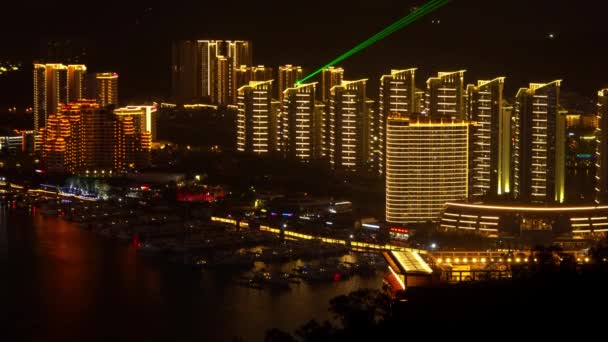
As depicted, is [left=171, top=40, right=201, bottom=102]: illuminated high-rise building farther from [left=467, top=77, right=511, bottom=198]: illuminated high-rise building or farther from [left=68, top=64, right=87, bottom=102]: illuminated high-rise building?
[left=467, top=77, right=511, bottom=198]: illuminated high-rise building

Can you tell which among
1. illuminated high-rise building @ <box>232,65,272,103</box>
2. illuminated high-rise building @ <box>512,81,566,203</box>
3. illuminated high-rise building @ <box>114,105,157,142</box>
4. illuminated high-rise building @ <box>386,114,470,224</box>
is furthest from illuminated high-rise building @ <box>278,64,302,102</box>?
illuminated high-rise building @ <box>386,114,470,224</box>

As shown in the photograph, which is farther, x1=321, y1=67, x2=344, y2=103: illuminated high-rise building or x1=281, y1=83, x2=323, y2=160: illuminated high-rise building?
x1=321, y1=67, x2=344, y2=103: illuminated high-rise building

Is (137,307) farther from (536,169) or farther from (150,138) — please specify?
(150,138)

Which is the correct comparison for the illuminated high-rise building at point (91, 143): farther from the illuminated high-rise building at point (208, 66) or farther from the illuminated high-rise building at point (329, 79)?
the illuminated high-rise building at point (208, 66)

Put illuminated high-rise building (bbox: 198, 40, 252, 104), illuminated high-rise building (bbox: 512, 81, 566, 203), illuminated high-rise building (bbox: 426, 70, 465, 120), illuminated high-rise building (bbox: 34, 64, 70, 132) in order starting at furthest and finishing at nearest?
illuminated high-rise building (bbox: 198, 40, 252, 104), illuminated high-rise building (bbox: 34, 64, 70, 132), illuminated high-rise building (bbox: 426, 70, 465, 120), illuminated high-rise building (bbox: 512, 81, 566, 203)

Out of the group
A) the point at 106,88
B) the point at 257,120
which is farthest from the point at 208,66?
the point at 257,120
